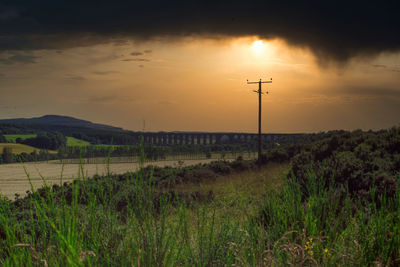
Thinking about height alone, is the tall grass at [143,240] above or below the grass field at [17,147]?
above

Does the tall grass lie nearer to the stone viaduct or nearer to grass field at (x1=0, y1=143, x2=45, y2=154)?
the stone viaduct

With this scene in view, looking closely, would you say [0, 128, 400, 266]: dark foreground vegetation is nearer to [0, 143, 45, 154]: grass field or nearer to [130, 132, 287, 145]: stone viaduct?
[130, 132, 287, 145]: stone viaduct

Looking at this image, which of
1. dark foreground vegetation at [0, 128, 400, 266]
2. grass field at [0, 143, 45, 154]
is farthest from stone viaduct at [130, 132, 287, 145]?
dark foreground vegetation at [0, 128, 400, 266]

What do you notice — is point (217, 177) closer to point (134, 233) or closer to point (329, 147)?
point (329, 147)

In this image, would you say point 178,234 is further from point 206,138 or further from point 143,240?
point 206,138

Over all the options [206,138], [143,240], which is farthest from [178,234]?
[206,138]

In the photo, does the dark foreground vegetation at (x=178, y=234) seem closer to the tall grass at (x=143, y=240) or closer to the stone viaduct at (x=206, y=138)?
the tall grass at (x=143, y=240)

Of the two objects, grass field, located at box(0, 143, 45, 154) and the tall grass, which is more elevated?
the tall grass

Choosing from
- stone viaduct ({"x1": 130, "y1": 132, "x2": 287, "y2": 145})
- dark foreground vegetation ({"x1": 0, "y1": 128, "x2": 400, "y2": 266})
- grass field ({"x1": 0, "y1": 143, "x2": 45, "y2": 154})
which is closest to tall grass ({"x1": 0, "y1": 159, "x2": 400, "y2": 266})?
dark foreground vegetation ({"x1": 0, "y1": 128, "x2": 400, "y2": 266})

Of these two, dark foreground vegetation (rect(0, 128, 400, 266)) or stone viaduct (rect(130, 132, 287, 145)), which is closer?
dark foreground vegetation (rect(0, 128, 400, 266))

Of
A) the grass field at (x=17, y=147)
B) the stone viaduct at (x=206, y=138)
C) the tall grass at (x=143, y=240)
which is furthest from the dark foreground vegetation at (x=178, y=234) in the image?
the grass field at (x=17, y=147)

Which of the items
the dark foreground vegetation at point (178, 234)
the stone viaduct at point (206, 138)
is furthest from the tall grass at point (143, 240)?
the stone viaduct at point (206, 138)

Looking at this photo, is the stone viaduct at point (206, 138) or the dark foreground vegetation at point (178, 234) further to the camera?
the stone viaduct at point (206, 138)

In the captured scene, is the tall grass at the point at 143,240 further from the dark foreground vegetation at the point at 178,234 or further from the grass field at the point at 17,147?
the grass field at the point at 17,147
